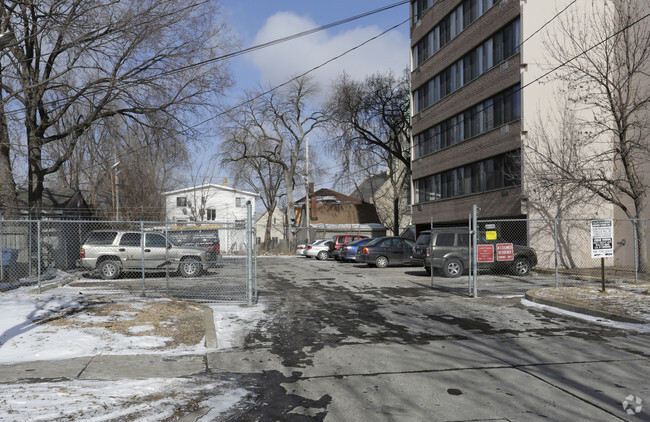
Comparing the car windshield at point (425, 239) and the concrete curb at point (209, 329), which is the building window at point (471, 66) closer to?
the car windshield at point (425, 239)

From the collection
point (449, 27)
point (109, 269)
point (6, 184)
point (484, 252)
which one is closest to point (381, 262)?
point (484, 252)

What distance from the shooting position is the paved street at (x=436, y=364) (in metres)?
5.13

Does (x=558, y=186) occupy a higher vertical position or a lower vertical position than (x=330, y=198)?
lower

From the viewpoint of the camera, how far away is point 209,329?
8867 mm

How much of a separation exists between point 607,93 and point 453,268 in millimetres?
8845

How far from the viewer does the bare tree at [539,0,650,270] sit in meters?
18.9

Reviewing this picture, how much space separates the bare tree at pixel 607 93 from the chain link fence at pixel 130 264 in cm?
1335

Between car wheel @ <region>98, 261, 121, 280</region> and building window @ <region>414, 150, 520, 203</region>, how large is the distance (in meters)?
16.5

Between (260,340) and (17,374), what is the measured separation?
3.47 metres

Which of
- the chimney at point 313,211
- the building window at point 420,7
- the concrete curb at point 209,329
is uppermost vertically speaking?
the building window at point 420,7

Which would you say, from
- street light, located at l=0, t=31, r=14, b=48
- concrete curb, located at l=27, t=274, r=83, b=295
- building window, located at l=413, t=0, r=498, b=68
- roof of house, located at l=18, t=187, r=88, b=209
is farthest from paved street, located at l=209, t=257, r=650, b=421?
building window, located at l=413, t=0, r=498, b=68

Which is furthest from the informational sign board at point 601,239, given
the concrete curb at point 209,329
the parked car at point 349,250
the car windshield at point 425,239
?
the parked car at point 349,250

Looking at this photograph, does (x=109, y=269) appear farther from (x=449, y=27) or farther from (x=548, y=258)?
(x=449, y=27)

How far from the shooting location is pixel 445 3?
3003 centimetres
